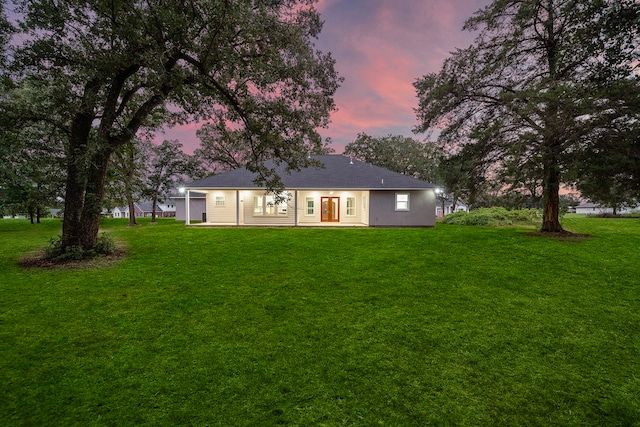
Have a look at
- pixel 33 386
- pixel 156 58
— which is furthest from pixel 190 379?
pixel 156 58

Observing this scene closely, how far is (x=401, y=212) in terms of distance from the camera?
19.1m

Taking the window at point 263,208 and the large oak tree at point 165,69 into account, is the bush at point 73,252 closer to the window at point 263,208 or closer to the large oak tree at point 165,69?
the large oak tree at point 165,69

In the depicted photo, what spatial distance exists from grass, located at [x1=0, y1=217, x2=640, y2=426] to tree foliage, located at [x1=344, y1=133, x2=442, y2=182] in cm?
3094

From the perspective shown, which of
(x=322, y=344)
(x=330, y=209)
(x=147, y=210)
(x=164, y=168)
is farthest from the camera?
(x=147, y=210)

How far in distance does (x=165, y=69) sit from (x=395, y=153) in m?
34.9

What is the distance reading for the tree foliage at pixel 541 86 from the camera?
6465mm

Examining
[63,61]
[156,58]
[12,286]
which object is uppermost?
[63,61]

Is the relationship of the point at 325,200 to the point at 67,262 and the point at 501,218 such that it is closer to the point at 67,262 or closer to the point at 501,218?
the point at 501,218

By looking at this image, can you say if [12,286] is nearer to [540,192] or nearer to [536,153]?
[536,153]

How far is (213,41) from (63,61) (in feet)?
15.1

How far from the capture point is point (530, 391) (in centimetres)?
338

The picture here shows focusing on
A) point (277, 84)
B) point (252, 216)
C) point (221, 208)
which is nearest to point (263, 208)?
point (252, 216)

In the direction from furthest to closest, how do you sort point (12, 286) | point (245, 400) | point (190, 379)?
1. point (12, 286)
2. point (190, 379)
3. point (245, 400)

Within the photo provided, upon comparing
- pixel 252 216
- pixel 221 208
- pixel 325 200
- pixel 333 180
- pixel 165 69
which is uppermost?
pixel 165 69
